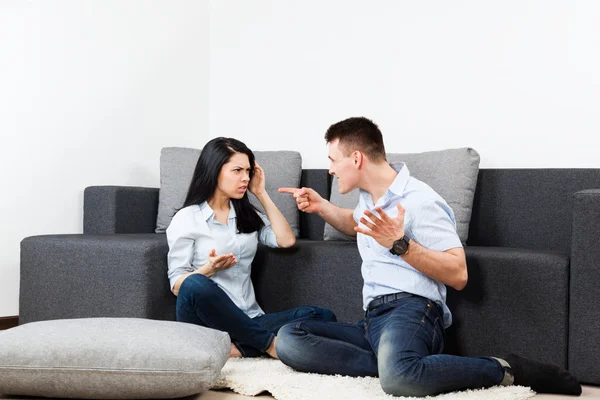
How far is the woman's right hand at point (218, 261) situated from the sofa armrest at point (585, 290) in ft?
4.17

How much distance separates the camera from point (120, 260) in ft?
11.1

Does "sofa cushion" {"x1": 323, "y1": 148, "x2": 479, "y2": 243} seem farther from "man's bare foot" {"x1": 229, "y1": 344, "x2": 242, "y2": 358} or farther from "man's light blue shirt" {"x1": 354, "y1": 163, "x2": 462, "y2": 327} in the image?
"man's bare foot" {"x1": 229, "y1": 344, "x2": 242, "y2": 358}

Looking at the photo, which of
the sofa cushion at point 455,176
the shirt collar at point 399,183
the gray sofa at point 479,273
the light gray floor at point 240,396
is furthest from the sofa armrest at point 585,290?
the sofa cushion at point 455,176

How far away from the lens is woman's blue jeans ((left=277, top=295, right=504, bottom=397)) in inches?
102

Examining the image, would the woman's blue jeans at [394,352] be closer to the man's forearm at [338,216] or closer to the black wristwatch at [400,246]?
the black wristwatch at [400,246]

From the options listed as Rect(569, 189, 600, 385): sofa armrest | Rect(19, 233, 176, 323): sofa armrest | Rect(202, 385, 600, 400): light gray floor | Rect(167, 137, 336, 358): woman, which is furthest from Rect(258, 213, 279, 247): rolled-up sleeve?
Rect(569, 189, 600, 385): sofa armrest

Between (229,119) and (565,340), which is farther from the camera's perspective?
(229,119)

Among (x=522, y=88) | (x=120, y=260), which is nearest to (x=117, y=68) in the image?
(x=120, y=260)

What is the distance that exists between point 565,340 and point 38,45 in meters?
2.91

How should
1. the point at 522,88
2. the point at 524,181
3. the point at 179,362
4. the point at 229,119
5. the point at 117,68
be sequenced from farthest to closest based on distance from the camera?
1. the point at 229,119
2. the point at 117,68
3. the point at 522,88
4. the point at 524,181
5. the point at 179,362

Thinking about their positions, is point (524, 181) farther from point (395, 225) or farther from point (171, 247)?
point (171, 247)

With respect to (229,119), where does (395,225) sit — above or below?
below

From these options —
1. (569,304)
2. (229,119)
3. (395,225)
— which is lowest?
(569,304)

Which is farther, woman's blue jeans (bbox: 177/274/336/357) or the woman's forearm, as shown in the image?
the woman's forearm
